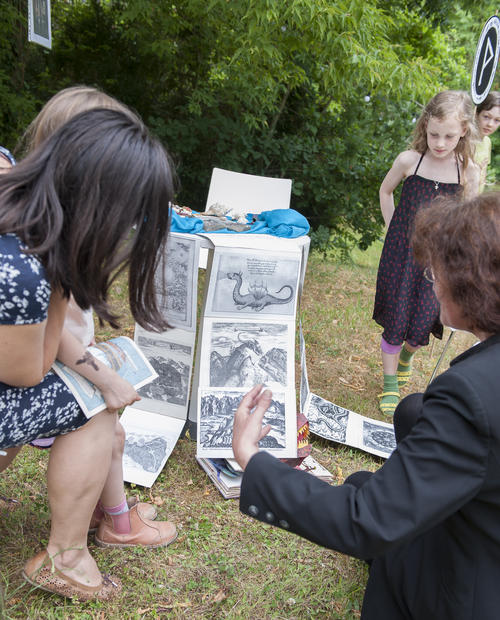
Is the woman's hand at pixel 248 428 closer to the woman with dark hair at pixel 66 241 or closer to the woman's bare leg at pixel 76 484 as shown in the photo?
the woman with dark hair at pixel 66 241

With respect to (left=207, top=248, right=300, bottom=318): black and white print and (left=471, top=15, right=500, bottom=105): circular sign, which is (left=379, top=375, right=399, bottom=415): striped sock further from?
(left=471, top=15, right=500, bottom=105): circular sign

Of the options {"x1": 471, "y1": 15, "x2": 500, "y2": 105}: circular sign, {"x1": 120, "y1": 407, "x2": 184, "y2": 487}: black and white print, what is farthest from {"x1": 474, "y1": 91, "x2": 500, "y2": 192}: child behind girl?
{"x1": 120, "y1": 407, "x2": 184, "y2": 487}: black and white print

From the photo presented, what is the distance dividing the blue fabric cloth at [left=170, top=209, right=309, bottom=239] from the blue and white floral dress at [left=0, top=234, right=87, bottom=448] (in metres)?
1.04

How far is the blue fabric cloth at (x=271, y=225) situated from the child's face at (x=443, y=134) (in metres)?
0.84

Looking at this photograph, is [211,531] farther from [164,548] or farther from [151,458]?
[151,458]

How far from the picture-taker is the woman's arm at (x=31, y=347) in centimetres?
117

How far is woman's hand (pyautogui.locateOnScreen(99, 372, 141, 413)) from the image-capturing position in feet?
4.92

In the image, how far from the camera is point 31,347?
3.95 feet

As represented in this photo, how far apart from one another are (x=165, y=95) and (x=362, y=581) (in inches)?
227

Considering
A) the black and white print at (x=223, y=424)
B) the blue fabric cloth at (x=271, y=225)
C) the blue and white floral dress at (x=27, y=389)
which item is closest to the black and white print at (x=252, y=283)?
the blue fabric cloth at (x=271, y=225)

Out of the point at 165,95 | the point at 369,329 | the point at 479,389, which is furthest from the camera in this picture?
the point at 165,95

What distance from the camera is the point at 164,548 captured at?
1893mm

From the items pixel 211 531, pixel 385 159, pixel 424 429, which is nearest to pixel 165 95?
pixel 385 159

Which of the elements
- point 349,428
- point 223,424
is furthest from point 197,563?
point 349,428
